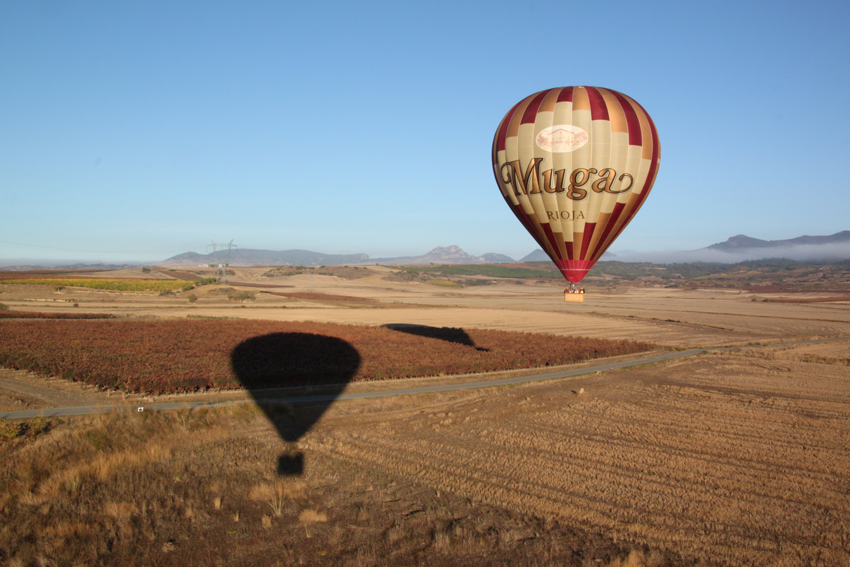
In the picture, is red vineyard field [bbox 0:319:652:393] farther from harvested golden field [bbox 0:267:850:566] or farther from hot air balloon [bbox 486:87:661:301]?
hot air balloon [bbox 486:87:661:301]

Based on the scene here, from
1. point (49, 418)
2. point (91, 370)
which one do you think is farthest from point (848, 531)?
point (91, 370)

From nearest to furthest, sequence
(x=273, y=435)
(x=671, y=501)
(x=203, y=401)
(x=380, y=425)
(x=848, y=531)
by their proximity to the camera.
Answer: (x=848, y=531)
(x=671, y=501)
(x=273, y=435)
(x=380, y=425)
(x=203, y=401)

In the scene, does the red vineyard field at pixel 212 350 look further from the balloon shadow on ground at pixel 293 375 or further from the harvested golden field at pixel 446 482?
the harvested golden field at pixel 446 482

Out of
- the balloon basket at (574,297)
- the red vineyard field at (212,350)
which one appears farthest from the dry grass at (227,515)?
the balloon basket at (574,297)

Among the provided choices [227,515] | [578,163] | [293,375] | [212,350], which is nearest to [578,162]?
[578,163]

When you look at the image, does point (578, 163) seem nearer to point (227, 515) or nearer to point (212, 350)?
point (227, 515)

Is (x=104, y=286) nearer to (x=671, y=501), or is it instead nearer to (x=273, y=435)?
(x=273, y=435)

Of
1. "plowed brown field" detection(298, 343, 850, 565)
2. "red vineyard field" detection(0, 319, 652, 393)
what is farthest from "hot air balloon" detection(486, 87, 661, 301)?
"red vineyard field" detection(0, 319, 652, 393)
